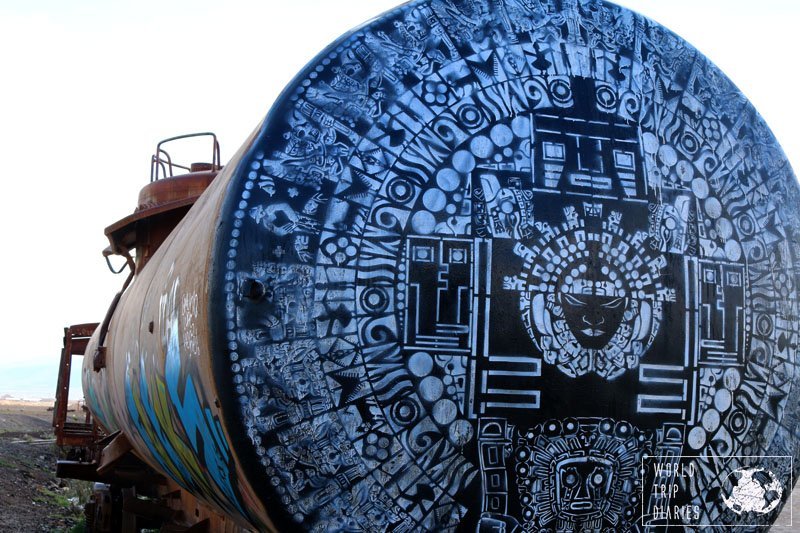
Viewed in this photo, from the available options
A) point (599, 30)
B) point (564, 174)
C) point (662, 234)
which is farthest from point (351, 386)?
point (599, 30)

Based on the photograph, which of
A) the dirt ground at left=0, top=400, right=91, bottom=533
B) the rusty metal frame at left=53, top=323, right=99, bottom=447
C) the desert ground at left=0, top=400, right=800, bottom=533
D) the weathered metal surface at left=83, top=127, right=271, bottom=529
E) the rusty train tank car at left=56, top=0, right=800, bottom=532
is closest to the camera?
the rusty train tank car at left=56, top=0, right=800, bottom=532

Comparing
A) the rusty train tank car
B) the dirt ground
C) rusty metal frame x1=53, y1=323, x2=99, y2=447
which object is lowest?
the dirt ground

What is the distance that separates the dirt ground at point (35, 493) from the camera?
400 inches

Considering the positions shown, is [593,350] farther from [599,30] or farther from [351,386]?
[599,30]

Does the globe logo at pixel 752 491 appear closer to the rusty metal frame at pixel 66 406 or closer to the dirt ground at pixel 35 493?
the rusty metal frame at pixel 66 406

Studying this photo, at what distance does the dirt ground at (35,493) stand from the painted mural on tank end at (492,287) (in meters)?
8.12

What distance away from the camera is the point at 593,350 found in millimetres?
2613

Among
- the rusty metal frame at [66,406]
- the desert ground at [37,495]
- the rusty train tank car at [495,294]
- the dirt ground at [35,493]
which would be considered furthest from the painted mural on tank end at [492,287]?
the dirt ground at [35,493]

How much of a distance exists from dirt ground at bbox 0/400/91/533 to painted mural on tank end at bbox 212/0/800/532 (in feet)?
26.6

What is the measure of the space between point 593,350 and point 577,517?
483 mm

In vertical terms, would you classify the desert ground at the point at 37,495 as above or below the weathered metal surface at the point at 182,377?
below

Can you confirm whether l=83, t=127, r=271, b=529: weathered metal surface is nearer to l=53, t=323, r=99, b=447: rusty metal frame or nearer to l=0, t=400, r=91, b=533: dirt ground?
l=53, t=323, r=99, b=447: rusty metal frame

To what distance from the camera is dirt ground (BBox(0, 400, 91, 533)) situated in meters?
10.2

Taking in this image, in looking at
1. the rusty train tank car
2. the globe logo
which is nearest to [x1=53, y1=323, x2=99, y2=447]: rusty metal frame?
the rusty train tank car
